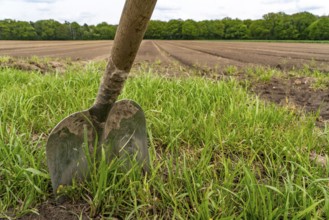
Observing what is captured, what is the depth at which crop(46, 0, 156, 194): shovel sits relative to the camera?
1.17 metres

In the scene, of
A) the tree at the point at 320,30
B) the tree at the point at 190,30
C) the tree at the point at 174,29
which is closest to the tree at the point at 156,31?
the tree at the point at 174,29

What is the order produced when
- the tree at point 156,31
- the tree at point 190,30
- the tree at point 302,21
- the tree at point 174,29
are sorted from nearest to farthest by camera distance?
the tree at point 302,21
the tree at point 190,30
the tree at point 156,31
the tree at point 174,29

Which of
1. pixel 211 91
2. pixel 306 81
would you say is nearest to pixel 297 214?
pixel 211 91

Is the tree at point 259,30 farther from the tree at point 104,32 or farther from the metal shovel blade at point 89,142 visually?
the metal shovel blade at point 89,142

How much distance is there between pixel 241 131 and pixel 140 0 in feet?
4.18

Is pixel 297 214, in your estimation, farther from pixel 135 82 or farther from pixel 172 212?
pixel 135 82

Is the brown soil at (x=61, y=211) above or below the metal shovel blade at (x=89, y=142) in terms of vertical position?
below

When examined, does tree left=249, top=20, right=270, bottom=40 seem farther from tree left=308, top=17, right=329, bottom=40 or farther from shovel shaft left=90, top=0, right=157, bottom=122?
shovel shaft left=90, top=0, right=157, bottom=122

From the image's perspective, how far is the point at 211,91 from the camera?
110 inches

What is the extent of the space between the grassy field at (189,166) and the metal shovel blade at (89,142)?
0.07m

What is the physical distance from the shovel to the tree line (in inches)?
1625

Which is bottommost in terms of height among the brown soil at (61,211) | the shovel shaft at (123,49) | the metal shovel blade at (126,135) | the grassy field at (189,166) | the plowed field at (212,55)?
the plowed field at (212,55)

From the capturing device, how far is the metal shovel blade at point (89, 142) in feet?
4.54

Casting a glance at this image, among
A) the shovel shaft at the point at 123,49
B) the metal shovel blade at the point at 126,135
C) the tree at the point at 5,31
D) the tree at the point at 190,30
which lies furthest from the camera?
the tree at the point at 190,30
